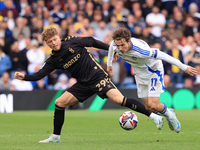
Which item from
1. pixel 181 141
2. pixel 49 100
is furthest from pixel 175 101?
pixel 181 141

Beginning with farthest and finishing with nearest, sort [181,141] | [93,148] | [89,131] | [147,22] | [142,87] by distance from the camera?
[147,22] → [89,131] → [142,87] → [181,141] → [93,148]

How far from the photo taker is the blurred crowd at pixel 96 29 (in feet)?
46.6

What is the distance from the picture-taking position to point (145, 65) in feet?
22.2

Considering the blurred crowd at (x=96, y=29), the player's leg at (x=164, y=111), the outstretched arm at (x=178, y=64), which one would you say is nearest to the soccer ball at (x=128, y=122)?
the player's leg at (x=164, y=111)

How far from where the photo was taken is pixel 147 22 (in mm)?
15945

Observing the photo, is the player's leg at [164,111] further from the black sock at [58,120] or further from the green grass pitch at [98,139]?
the black sock at [58,120]

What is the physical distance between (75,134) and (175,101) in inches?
305

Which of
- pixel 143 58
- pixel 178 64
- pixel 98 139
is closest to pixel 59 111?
pixel 98 139

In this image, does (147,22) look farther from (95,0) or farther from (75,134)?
(75,134)

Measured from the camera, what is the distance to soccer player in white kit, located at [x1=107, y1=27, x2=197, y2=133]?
6109 millimetres

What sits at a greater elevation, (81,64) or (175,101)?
(81,64)

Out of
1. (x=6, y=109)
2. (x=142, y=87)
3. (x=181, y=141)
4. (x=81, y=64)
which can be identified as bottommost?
(x=6, y=109)

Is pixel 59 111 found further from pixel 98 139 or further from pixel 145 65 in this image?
pixel 145 65

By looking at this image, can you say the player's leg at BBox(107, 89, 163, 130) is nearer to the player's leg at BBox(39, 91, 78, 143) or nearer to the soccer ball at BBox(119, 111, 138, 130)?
the soccer ball at BBox(119, 111, 138, 130)
